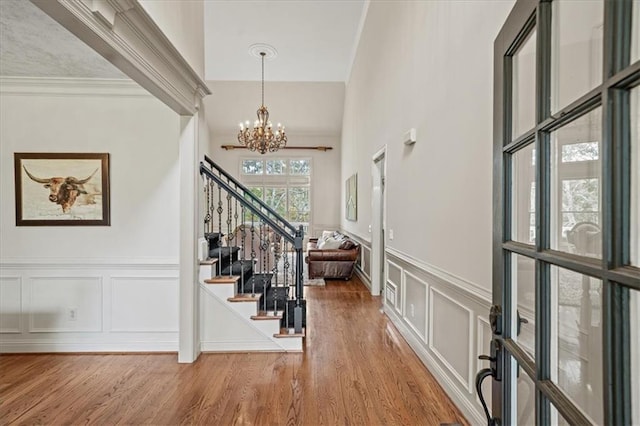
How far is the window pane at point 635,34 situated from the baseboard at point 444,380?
2.05 metres

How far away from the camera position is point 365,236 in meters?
6.04

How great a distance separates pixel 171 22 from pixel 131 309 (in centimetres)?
258

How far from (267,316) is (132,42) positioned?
8.06ft

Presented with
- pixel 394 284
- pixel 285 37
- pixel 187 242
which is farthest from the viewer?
pixel 285 37

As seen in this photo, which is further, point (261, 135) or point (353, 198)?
point (353, 198)

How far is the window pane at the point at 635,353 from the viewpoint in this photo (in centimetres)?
52

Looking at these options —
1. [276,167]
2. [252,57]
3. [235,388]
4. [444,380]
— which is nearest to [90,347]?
[235,388]

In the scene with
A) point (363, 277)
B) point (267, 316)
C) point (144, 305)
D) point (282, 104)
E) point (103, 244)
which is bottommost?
point (363, 277)

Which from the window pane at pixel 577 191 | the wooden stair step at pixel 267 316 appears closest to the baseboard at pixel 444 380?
the wooden stair step at pixel 267 316

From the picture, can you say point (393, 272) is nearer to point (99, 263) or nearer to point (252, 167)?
point (99, 263)

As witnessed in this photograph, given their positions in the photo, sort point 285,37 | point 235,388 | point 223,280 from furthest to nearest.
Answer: point 285,37
point 223,280
point 235,388

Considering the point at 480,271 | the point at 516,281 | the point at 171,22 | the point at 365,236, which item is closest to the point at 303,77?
the point at 365,236

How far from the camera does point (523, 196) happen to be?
0.98m

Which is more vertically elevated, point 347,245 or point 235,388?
point 347,245
